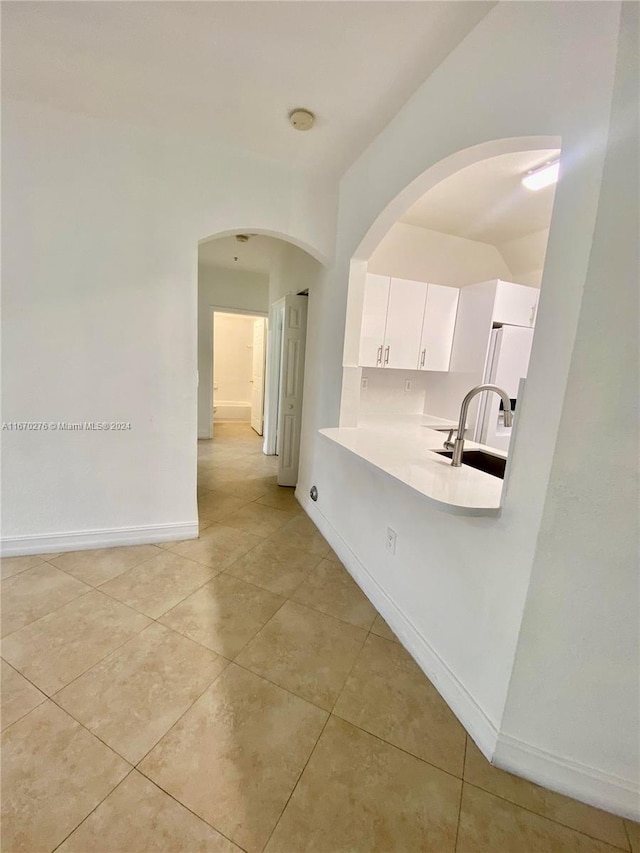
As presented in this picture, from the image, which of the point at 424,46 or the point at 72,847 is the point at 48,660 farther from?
the point at 424,46

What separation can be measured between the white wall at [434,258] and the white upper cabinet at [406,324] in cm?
36

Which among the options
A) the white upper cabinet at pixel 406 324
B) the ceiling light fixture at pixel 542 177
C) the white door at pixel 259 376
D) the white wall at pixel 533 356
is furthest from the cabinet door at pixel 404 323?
the white door at pixel 259 376

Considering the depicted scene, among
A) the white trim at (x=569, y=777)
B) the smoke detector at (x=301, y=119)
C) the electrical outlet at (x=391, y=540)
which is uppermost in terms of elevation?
the smoke detector at (x=301, y=119)

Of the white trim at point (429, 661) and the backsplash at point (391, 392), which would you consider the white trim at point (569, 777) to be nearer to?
the white trim at point (429, 661)

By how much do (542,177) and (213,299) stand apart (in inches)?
188

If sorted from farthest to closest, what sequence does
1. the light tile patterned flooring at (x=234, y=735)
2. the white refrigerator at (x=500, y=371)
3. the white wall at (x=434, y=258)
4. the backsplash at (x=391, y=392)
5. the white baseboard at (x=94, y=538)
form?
the backsplash at (x=391, y=392)
the white wall at (x=434, y=258)
the white refrigerator at (x=500, y=371)
the white baseboard at (x=94, y=538)
the light tile patterned flooring at (x=234, y=735)

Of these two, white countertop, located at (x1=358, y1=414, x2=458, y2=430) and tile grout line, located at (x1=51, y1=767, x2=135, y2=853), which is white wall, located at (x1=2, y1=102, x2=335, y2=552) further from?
tile grout line, located at (x1=51, y1=767, x2=135, y2=853)

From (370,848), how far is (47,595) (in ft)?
6.68

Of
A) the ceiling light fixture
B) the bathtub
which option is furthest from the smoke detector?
the bathtub

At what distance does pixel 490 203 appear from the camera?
8.36 ft

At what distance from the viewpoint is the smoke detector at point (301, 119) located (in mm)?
1916

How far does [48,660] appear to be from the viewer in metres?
1.59

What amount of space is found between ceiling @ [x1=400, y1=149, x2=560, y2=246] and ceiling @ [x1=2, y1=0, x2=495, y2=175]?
0.67m

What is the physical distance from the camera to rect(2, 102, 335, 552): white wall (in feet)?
6.94
